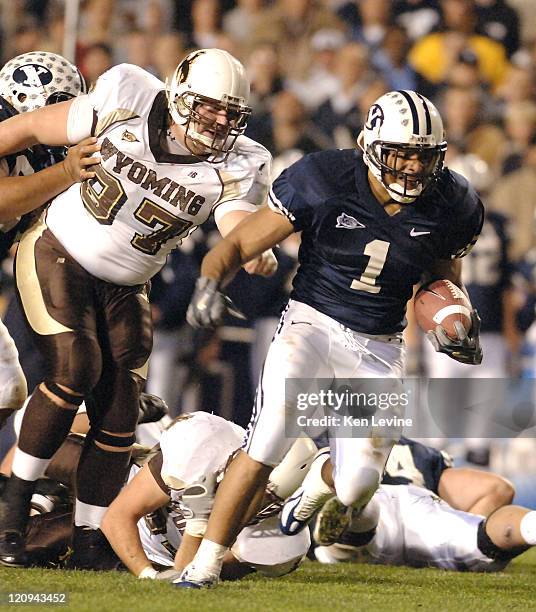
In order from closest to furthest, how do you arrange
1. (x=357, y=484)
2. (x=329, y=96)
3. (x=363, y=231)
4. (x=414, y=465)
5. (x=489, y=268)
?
(x=357, y=484)
(x=363, y=231)
(x=414, y=465)
(x=489, y=268)
(x=329, y=96)

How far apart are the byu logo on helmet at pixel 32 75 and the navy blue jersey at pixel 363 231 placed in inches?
51.7

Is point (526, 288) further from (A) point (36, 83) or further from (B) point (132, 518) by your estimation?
(B) point (132, 518)

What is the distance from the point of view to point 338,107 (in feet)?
31.1

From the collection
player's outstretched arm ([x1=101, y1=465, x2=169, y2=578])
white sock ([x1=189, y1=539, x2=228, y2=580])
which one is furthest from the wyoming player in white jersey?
white sock ([x1=189, y1=539, x2=228, y2=580])

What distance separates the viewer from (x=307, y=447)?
4.85 m

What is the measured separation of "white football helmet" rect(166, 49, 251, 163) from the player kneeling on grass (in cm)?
102

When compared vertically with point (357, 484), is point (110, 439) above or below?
below

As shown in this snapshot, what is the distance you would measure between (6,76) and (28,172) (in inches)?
19.7

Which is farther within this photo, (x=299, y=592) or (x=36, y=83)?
(x=36, y=83)

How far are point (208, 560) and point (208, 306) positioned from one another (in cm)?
80

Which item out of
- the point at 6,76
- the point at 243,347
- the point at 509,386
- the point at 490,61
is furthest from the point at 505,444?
the point at 6,76

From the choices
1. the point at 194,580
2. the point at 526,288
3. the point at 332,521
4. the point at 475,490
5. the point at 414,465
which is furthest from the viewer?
the point at 526,288

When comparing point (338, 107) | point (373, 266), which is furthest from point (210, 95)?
point (338, 107)

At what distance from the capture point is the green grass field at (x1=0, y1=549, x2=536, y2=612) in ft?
12.8
